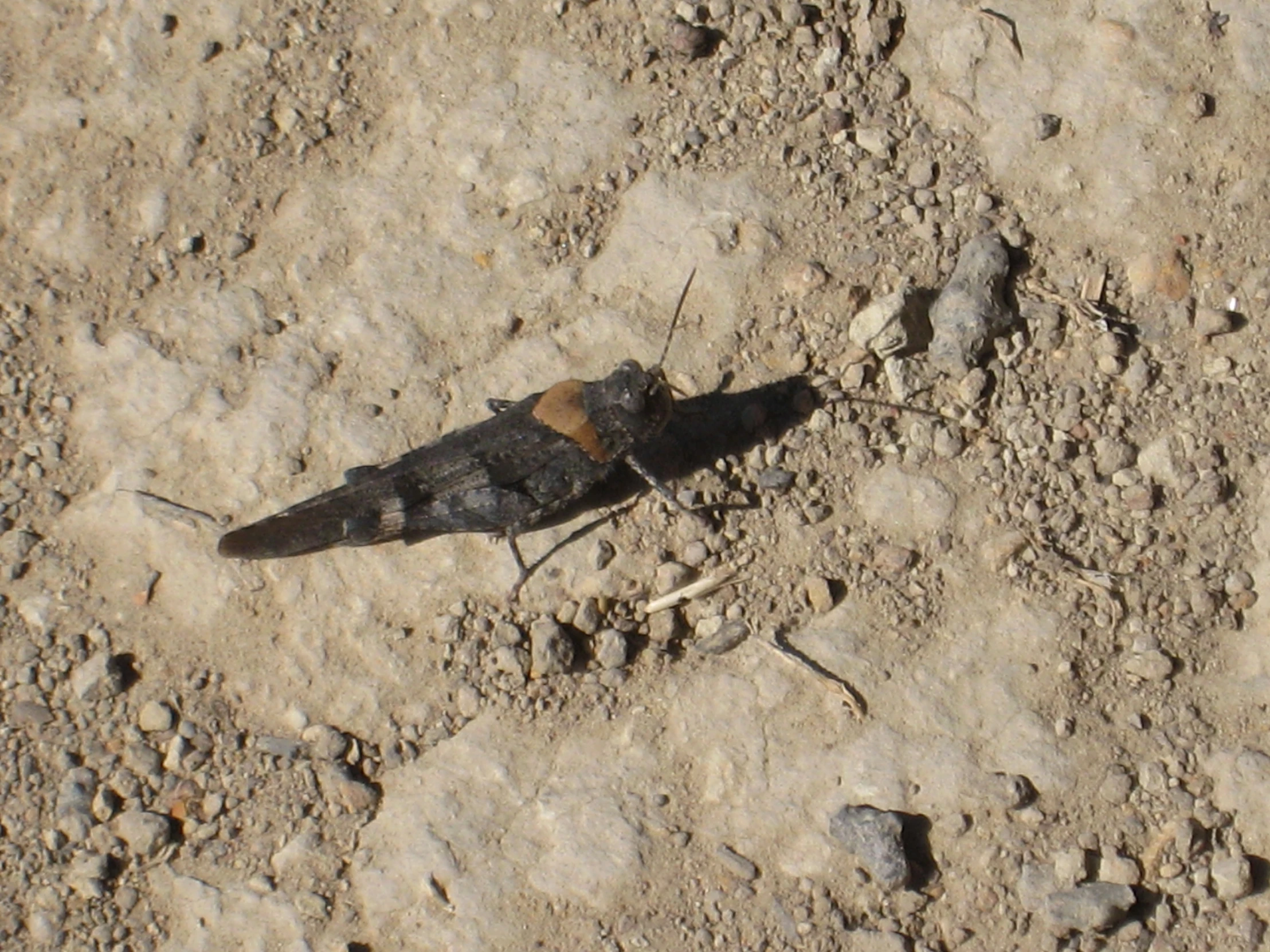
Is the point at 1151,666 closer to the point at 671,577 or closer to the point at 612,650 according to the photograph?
the point at 671,577

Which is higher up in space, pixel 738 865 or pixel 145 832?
pixel 738 865

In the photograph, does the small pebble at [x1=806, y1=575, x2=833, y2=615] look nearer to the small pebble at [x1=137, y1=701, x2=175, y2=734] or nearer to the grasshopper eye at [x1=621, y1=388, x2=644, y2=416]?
the grasshopper eye at [x1=621, y1=388, x2=644, y2=416]

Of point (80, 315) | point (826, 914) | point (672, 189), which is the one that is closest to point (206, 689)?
point (80, 315)

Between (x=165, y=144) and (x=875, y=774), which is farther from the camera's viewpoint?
(x=165, y=144)

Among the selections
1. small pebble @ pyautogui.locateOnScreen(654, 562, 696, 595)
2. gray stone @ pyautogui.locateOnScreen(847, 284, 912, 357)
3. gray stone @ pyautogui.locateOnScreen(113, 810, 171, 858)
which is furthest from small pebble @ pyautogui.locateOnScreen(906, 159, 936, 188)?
gray stone @ pyautogui.locateOnScreen(113, 810, 171, 858)

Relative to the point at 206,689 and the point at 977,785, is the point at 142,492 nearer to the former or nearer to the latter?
the point at 206,689

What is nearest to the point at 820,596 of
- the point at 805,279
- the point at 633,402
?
the point at 633,402

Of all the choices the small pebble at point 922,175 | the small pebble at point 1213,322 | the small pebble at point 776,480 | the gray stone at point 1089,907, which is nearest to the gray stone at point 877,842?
the gray stone at point 1089,907
